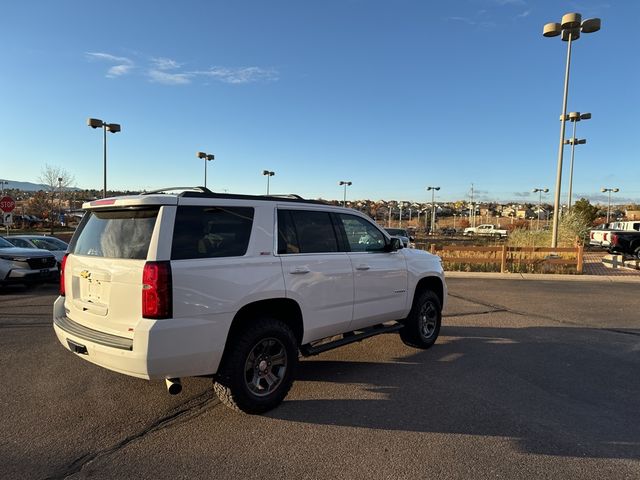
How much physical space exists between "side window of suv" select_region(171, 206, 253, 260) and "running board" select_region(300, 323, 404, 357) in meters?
Result: 1.34

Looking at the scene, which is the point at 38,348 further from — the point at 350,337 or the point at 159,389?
the point at 350,337

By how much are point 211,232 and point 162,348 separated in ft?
3.46

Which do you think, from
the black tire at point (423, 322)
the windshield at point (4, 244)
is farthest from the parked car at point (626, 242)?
the windshield at point (4, 244)

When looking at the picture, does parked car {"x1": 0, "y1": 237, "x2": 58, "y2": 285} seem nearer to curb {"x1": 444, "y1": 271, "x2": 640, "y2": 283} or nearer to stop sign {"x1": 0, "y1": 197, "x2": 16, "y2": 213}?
stop sign {"x1": 0, "y1": 197, "x2": 16, "y2": 213}

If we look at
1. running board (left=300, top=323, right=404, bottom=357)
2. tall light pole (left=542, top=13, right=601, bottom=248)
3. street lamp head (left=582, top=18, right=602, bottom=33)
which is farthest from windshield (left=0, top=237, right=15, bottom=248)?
street lamp head (left=582, top=18, right=602, bottom=33)

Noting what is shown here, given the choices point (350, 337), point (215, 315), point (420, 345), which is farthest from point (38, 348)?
point (420, 345)

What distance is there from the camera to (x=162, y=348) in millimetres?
3553

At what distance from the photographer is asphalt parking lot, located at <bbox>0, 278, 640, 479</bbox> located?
3346mm

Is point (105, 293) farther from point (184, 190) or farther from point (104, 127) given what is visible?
point (104, 127)

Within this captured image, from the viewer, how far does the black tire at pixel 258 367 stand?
3.98 metres

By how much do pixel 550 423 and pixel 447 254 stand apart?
15.3 meters

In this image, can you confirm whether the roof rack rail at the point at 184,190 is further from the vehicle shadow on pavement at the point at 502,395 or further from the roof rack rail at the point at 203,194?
the vehicle shadow on pavement at the point at 502,395

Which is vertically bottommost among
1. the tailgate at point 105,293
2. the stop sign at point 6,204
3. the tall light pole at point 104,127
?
the tailgate at point 105,293

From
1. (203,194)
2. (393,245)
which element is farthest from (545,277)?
(203,194)
